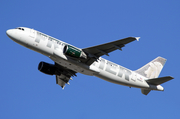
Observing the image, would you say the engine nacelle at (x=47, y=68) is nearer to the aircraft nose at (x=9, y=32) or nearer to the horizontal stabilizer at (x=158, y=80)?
the aircraft nose at (x=9, y=32)

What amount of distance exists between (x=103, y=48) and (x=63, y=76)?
37.6 ft

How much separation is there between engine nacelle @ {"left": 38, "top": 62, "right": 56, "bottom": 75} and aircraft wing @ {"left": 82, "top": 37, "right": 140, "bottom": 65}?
7.18 m

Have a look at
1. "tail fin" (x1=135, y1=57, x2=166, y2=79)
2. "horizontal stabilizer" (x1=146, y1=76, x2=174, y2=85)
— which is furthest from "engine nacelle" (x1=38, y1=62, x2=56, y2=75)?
"horizontal stabilizer" (x1=146, y1=76, x2=174, y2=85)

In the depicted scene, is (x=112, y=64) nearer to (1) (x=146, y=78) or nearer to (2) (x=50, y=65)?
(1) (x=146, y=78)

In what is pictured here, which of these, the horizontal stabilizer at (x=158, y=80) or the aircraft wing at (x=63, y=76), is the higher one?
the aircraft wing at (x=63, y=76)

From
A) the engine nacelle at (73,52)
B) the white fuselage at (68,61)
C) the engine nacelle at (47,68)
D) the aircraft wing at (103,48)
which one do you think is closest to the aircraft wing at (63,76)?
the engine nacelle at (47,68)

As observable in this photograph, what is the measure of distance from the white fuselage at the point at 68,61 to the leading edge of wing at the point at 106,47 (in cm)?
158

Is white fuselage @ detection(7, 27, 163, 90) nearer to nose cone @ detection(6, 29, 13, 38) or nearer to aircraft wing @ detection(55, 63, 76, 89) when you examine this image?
nose cone @ detection(6, 29, 13, 38)

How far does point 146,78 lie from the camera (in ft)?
133

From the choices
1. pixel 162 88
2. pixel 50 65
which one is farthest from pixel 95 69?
pixel 162 88

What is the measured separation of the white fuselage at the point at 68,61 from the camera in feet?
110

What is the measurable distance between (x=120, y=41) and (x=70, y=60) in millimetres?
7063

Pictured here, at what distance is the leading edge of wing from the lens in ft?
106

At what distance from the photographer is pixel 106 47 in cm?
3403
